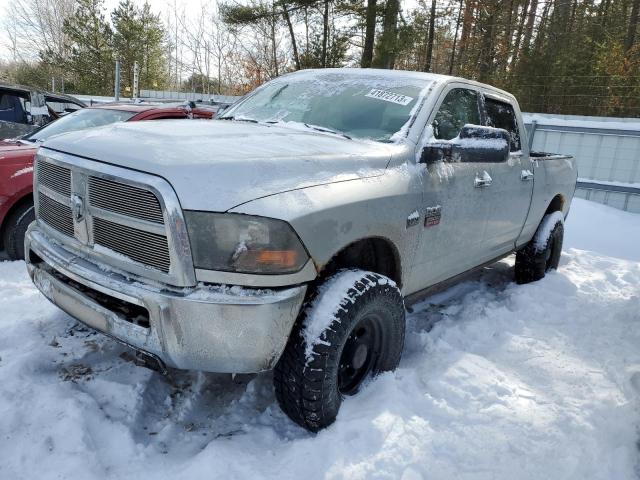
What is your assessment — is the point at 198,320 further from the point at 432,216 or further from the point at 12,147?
the point at 12,147

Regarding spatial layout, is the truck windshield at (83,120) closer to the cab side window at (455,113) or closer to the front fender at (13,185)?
the front fender at (13,185)

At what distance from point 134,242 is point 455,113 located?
2.31 meters

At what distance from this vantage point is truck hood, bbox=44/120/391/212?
194 centimetres

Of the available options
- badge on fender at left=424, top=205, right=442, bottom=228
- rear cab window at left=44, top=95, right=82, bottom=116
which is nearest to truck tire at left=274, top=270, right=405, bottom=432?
badge on fender at left=424, top=205, right=442, bottom=228

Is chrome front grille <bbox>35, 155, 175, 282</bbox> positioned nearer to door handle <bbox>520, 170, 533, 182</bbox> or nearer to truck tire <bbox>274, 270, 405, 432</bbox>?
truck tire <bbox>274, 270, 405, 432</bbox>

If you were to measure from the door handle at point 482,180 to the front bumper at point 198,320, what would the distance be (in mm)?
1701

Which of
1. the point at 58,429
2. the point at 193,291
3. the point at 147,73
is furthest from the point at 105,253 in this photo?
the point at 147,73

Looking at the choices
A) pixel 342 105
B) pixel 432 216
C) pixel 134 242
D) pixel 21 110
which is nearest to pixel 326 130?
pixel 342 105

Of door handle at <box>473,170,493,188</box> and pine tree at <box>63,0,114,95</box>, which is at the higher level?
pine tree at <box>63,0,114,95</box>

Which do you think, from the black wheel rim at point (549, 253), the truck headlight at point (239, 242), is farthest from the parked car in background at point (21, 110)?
the black wheel rim at point (549, 253)

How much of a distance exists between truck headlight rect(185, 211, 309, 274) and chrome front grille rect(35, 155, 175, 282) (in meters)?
0.12

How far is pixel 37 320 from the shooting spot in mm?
3139

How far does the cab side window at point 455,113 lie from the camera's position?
315cm

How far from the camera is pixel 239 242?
1.93 meters
